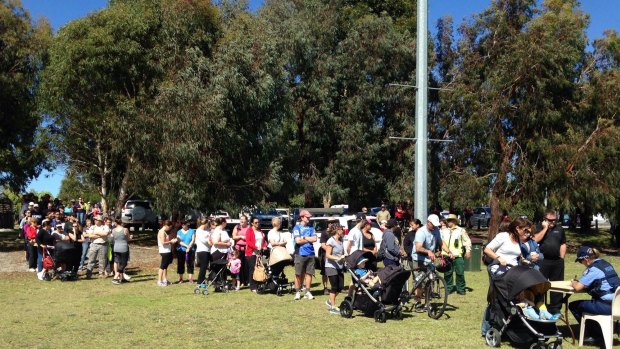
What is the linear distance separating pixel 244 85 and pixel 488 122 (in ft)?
36.4

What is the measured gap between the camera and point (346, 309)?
11375mm

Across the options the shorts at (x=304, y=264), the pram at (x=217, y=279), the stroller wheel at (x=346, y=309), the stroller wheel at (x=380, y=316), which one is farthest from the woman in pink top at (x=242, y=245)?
the stroller wheel at (x=380, y=316)

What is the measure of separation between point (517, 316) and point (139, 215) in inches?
1365

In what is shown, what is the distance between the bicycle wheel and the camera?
1111 centimetres

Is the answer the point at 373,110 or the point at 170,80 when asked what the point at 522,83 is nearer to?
the point at 373,110

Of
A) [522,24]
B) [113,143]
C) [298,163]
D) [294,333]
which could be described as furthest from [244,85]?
[294,333]

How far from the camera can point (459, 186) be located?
30.2 meters

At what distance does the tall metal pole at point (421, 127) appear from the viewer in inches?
535

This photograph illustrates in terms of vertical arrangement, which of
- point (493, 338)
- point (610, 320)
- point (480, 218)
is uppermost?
point (480, 218)

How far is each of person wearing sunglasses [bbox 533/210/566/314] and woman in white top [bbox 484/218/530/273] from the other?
1.06 metres

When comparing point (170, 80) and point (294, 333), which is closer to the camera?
point (294, 333)

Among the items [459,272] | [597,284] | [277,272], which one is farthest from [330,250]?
[597,284]

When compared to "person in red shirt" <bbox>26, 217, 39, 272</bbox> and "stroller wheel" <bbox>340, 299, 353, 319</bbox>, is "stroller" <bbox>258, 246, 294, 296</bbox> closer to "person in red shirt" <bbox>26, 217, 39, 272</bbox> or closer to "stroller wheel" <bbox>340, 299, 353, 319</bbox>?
"stroller wheel" <bbox>340, 299, 353, 319</bbox>

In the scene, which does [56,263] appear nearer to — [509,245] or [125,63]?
[125,63]
